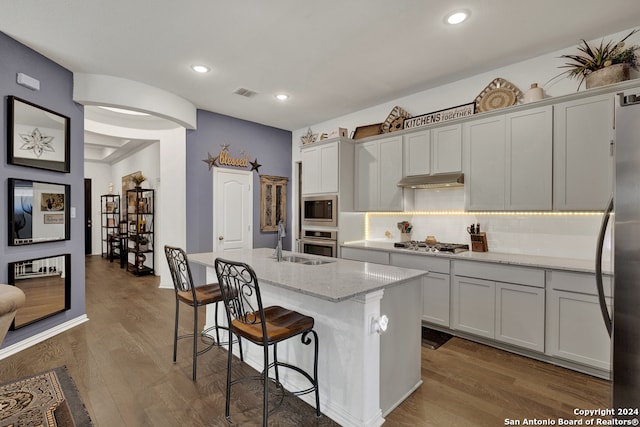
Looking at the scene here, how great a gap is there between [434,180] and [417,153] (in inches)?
18.0

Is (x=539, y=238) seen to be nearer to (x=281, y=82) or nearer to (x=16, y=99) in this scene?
(x=281, y=82)

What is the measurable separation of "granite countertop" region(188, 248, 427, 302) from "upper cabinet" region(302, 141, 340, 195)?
1.98 metres

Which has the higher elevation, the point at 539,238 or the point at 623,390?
the point at 539,238

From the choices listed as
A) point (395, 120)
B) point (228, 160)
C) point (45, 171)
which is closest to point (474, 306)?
point (395, 120)

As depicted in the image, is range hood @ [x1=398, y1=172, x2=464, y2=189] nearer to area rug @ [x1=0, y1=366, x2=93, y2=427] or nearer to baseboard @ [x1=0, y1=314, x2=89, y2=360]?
area rug @ [x1=0, y1=366, x2=93, y2=427]

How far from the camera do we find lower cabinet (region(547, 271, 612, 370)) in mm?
2428

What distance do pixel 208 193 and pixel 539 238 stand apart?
4.50 meters

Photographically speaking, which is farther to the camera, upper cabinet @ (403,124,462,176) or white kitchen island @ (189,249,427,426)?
upper cabinet @ (403,124,462,176)

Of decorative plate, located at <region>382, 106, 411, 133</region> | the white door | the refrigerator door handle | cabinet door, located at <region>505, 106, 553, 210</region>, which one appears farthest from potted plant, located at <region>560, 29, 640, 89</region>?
the white door

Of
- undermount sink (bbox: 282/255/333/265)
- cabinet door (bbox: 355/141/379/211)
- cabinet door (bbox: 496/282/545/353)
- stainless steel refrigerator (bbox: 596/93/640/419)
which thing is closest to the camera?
stainless steel refrigerator (bbox: 596/93/640/419)

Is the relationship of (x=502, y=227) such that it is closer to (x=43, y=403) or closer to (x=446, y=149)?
(x=446, y=149)

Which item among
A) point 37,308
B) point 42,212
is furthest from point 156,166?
point 37,308

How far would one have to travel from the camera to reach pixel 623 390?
1297mm

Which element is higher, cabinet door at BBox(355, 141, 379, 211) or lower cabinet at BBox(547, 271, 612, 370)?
cabinet door at BBox(355, 141, 379, 211)
